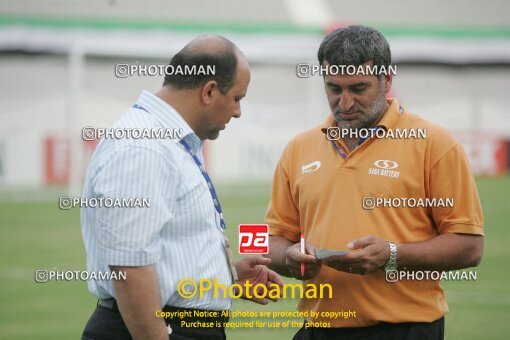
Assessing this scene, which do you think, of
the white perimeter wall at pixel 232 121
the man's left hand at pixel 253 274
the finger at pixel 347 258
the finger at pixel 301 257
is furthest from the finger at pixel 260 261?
the white perimeter wall at pixel 232 121

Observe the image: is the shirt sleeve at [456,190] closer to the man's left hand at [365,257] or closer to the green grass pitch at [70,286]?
the man's left hand at [365,257]

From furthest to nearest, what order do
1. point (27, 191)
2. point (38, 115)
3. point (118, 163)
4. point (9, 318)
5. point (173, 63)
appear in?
point (38, 115), point (27, 191), point (9, 318), point (173, 63), point (118, 163)

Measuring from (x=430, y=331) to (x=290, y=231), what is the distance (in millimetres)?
679

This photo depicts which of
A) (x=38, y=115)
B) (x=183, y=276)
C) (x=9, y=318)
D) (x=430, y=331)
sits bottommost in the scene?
(x=9, y=318)

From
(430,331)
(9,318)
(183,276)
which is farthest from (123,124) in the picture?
(9,318)

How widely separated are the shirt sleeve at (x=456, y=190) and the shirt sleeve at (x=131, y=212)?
0.97 metres

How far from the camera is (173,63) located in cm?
313

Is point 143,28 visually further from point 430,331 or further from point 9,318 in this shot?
point 430,331

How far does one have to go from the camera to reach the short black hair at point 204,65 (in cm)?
310

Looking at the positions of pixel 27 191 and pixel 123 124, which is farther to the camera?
pixel 27 191

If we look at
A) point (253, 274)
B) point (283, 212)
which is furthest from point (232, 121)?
point (253, 274)

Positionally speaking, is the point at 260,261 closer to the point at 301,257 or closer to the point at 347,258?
the point at 301,257

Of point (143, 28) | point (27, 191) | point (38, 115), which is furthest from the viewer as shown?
point (143, 28)

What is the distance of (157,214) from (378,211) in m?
0.86
